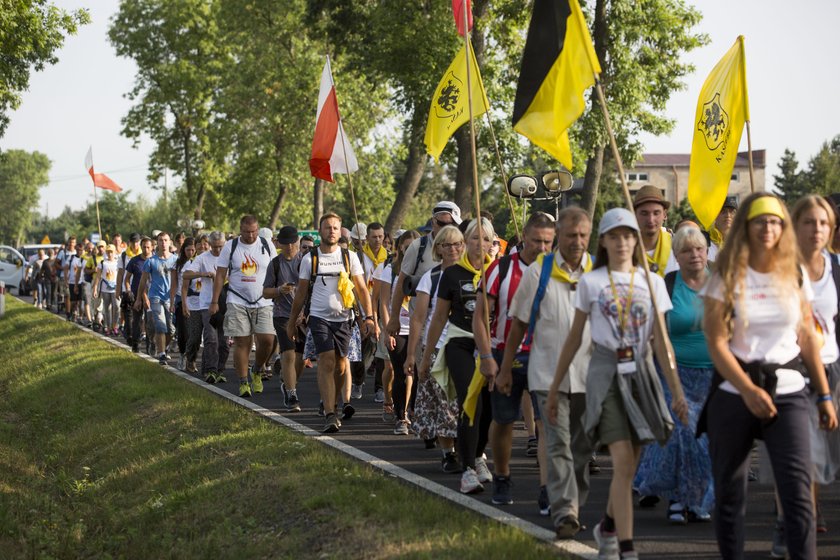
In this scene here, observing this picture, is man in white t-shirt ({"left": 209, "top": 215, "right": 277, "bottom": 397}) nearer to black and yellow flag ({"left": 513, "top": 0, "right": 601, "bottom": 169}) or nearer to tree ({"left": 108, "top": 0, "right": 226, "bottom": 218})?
black and yellow flag ({"left": 513, "top": 0, "right": 601, "bottom": 169})

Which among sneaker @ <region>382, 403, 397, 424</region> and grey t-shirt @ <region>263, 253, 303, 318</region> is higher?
grey t-shirt @ <region>263, 253, 303, 318</region>

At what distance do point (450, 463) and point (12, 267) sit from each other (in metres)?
50.2

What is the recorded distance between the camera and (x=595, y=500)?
842cm

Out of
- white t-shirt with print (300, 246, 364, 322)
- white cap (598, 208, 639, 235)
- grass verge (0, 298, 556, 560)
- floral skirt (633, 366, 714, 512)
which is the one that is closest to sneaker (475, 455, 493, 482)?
grass verge (0, 298, 556, 560)

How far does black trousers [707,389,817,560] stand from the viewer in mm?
5652

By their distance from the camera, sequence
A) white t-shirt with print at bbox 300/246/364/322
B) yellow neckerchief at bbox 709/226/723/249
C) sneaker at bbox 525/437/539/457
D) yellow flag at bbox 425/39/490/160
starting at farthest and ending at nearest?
white t-shirt with print at bbox 300/246/364/322, yellow neckerchief at bbox 709/226/723/249, yellow flag at bbox 425/39/490/160, sneaker at bbox 525/437/539/457

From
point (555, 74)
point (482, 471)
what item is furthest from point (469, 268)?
point (555, 74)

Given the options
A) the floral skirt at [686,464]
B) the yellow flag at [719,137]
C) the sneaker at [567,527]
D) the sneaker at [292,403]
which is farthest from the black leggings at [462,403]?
the sneaker at [292,403]

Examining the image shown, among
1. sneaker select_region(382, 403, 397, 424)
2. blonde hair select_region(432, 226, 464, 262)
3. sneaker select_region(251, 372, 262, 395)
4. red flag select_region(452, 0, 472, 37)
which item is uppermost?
red flag select_region(452, 0, 472, 37)

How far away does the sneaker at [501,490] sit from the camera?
8.17 metres

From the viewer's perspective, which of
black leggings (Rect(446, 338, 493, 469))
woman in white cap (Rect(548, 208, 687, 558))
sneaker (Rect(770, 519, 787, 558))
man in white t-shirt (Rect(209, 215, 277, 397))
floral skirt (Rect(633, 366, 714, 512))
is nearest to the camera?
woman in white cap (Rect(548, 208, 687, 558))

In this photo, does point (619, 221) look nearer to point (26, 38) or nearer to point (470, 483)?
point (470, 483)

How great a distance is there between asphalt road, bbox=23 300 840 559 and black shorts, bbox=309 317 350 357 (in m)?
0.71

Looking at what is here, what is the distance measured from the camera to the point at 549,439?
7.22 meters
